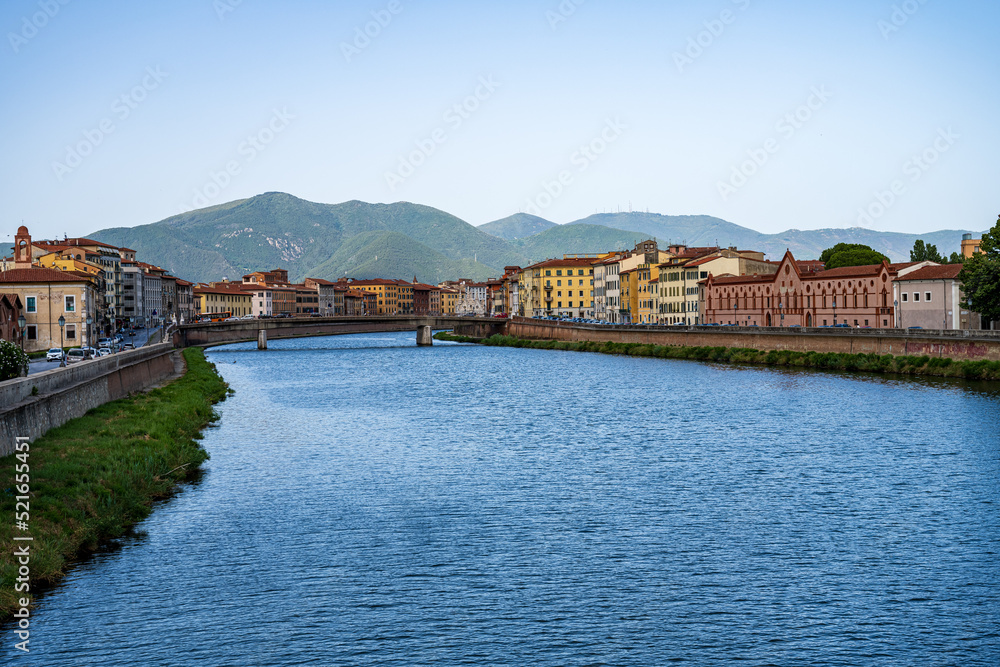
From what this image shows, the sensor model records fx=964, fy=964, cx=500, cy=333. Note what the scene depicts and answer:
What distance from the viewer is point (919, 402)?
57125 mm

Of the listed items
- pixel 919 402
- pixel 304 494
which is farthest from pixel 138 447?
pixel 919 402

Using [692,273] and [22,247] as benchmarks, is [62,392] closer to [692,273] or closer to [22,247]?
[22,247]

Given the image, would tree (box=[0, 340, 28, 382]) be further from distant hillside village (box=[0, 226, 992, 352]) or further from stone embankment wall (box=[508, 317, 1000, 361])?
stone embankment wall (box=[508, 317, 1000, 361])

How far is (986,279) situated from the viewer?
7550 centimetres

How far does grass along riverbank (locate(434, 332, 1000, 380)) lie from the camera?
227 feet

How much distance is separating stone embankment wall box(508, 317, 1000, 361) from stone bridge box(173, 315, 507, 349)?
26.9 m

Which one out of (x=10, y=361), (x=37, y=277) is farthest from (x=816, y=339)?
(x=10, y=361)

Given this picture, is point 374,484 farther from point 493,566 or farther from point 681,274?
point 681,274

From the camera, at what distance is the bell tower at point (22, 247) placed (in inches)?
4355

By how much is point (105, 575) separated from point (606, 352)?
331ft

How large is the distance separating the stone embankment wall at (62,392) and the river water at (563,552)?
5756mm

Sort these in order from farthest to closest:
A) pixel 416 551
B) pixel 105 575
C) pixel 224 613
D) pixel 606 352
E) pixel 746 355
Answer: pixel 606 352
pixel 746 355
pixel 416 551
pixel 105 575
pixel 224 613

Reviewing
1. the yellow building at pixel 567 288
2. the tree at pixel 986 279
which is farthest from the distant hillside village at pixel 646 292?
the tree at pixel 986 279

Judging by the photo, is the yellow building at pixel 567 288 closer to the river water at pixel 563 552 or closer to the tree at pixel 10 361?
the river water at pixel 563 552
